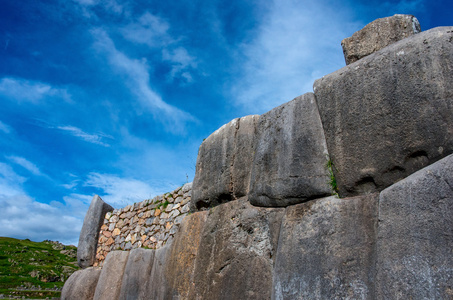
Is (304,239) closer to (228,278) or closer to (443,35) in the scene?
(228,278)

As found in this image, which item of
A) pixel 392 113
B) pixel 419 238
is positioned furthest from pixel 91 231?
pixel 419 238

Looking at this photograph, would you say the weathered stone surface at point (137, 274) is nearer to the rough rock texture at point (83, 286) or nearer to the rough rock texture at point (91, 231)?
the rough rock texture at point (83, 286)

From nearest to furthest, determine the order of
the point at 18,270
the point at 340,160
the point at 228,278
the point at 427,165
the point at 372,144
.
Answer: the point at 427,165 < the point at 372,144 < the point at 340,160 < the point at 228,278 < the point at 18,270

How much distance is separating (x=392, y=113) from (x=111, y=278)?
15.5ft

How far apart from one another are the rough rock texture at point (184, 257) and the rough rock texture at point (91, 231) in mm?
6170

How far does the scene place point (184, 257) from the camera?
3.58 m

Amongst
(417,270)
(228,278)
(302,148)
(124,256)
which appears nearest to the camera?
(417,270)

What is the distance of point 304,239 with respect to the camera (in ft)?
8.01

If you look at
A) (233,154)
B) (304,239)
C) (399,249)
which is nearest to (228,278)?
(304,239)

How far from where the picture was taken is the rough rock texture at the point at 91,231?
30.3ft

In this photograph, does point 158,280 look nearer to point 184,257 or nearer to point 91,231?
point 184,257

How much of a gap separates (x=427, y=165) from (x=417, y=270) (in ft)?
1.91

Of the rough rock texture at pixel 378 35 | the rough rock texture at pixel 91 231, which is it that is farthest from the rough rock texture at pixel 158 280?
the rough rock texture at pixel 91 231

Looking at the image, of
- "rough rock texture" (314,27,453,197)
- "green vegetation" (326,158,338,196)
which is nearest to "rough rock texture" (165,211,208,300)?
"green vegetation" (326,158,338,196)
